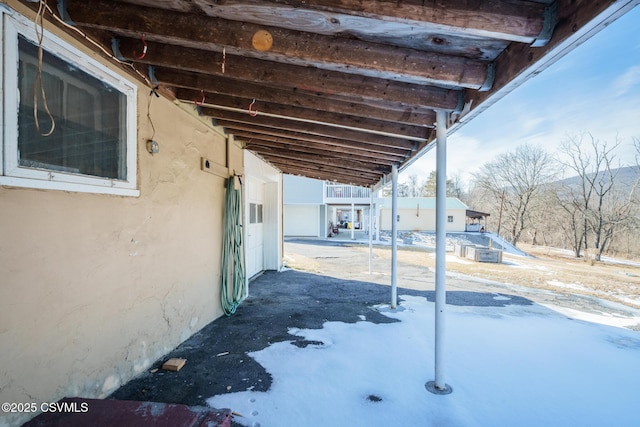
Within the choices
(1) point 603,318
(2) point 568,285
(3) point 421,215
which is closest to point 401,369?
(1) point 603,318

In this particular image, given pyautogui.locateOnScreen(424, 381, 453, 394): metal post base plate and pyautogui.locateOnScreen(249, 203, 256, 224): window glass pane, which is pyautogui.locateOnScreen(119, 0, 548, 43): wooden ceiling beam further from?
pyautogui.locateOnScreen(249, 203, 256, 224): window glass pane

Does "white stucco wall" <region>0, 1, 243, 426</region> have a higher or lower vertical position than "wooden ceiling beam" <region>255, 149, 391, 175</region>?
lower

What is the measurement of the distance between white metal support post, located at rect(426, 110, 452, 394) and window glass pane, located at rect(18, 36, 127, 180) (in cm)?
273

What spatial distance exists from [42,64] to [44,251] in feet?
3.78

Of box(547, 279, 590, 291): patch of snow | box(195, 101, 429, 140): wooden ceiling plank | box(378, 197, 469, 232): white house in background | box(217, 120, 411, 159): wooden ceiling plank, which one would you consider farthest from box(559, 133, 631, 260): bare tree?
box(195, 101, 429, 140): wooden ceiling plank

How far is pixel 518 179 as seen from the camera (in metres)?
23.0

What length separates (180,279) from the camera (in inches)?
120

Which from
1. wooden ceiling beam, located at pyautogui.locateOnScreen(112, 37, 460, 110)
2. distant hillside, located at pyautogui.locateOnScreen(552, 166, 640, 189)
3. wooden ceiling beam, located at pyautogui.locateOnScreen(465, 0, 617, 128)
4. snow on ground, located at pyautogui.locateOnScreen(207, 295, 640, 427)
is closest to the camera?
wooden ceiling beam, located at pyautogui.locateOnScreen(465, 0, 617, 128)

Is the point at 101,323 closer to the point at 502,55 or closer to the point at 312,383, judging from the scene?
the point at 312,383

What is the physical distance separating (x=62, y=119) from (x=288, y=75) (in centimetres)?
160

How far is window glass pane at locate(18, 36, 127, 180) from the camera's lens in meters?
1.58

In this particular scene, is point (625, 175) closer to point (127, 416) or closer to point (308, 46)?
point (308, 46)

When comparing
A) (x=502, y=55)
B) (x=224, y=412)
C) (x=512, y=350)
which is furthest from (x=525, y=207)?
(x=224, y=412)

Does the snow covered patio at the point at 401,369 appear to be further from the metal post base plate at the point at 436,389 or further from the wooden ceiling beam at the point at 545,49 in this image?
the wooden ceiling beam at the point at 545,49
